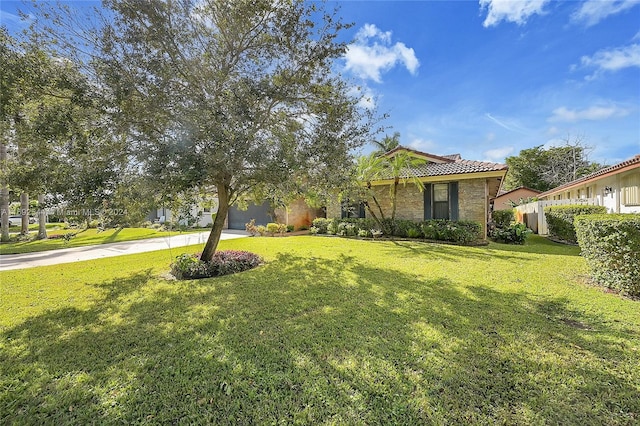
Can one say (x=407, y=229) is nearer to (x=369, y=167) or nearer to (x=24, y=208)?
(x=369, y=167)

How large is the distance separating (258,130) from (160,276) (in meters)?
5.06

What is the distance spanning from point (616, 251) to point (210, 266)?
9.87 metres

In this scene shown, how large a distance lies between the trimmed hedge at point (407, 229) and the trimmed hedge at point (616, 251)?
20.3ft

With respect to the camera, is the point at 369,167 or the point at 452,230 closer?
the point at 452,230

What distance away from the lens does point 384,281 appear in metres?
6.79

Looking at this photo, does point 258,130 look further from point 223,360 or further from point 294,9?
point 223,360

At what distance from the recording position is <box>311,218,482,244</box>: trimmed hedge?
41.4ft

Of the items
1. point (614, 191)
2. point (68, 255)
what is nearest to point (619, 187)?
point (614, 191)

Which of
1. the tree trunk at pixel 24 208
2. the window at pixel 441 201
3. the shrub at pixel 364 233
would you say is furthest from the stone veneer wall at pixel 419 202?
the tree trunk at pixel 24 208

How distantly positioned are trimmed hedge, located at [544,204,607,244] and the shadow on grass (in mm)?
10264

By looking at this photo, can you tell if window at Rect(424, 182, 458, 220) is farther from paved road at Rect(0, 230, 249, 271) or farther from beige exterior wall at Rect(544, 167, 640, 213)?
paved road at Rect(0, 230, 249, 271)

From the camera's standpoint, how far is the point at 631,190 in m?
10.8

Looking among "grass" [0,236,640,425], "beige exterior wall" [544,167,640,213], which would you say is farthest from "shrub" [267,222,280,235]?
"beige exterior wall" [544,167,640,213]

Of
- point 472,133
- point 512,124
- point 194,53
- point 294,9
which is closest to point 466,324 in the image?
point 294,9
